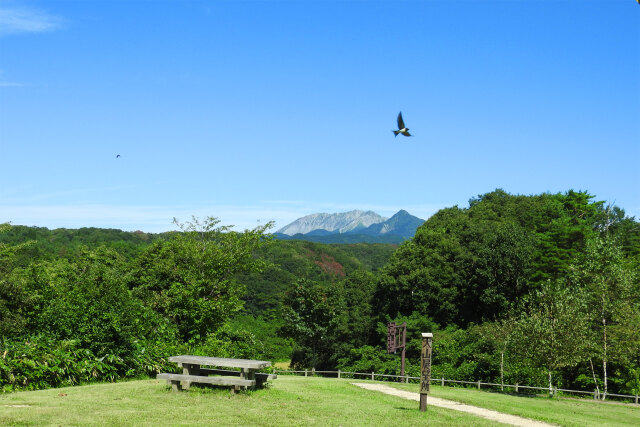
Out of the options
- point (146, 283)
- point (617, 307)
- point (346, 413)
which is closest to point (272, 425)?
point (346, 413)

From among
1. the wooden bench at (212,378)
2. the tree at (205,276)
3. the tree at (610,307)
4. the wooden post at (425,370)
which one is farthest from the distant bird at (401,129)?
the tree at (610,307)

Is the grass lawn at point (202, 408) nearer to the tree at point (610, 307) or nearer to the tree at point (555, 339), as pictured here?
the tree at point (555, 339)

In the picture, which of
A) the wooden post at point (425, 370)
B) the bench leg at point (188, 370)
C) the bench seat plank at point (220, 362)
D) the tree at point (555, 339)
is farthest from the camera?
the tree at point (555, 339)

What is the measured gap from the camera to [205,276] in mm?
32531

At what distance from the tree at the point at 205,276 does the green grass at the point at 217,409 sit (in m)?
11.5

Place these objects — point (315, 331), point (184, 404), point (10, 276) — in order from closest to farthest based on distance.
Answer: point (184, 404) < point (10, 276) < point (315, 331)

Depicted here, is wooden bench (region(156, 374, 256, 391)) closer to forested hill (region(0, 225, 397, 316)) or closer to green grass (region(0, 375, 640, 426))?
green grass (region(0, 375, 640, 426))

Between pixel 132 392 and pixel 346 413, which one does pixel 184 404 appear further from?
pixel 346 413

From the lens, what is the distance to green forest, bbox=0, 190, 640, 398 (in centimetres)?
1925

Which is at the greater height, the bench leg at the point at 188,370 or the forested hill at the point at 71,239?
the forested hill at the point at 71,239

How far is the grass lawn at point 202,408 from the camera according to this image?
11.3m

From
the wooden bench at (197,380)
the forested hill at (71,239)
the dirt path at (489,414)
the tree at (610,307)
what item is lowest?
the dirt path at (489,414)

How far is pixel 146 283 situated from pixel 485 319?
2975 centimetres

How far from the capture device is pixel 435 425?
12.2 meters
